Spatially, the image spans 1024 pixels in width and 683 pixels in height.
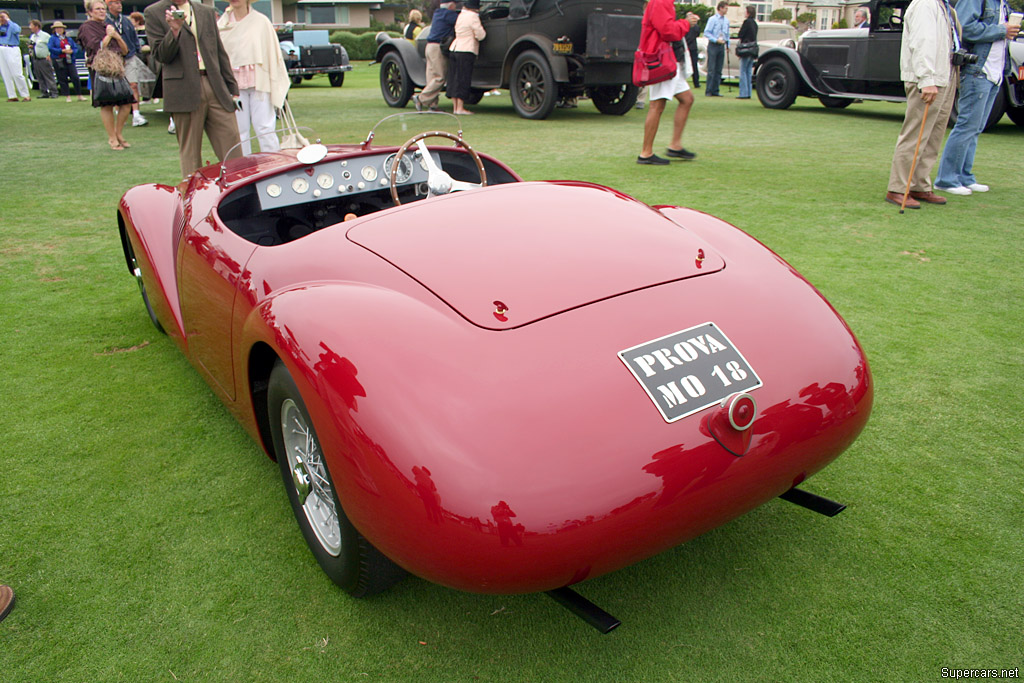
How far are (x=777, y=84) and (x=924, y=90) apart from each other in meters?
7.68

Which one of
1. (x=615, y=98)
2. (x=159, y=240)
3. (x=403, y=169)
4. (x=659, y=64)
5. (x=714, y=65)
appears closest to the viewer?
(x=403, y=169)

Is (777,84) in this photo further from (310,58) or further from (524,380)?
(524,380)

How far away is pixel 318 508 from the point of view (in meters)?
2.06

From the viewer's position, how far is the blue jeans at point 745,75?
1426 cm

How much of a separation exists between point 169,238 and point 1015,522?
3.26m

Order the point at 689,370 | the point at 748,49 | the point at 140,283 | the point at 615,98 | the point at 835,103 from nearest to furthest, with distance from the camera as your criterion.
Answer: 1. the point at 689,370
2. the point at 140,283
3. the point at 615,98
4. the point at 835,103
5. the point at 748,49

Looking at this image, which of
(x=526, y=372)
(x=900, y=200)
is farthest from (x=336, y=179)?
(x=900, y=200)

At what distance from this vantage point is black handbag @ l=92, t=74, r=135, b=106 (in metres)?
8.38

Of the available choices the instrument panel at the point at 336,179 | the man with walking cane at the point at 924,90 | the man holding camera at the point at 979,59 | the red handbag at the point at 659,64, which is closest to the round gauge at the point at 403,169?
the instrument panel at the point at 336,179

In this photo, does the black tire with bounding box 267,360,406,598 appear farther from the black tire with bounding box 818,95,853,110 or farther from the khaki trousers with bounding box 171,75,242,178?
the black tire with bounding box 818,95,853,110

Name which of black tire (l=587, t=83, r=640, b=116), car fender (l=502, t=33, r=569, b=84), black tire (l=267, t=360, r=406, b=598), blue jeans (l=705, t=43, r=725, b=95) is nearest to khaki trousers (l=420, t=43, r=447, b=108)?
car fender (l=502, t=33, r=569, b=84)

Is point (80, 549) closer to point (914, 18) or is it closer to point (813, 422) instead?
point (813, 422)

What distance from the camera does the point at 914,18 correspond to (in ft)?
17.6

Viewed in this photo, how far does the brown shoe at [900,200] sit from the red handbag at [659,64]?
2.28 metres
